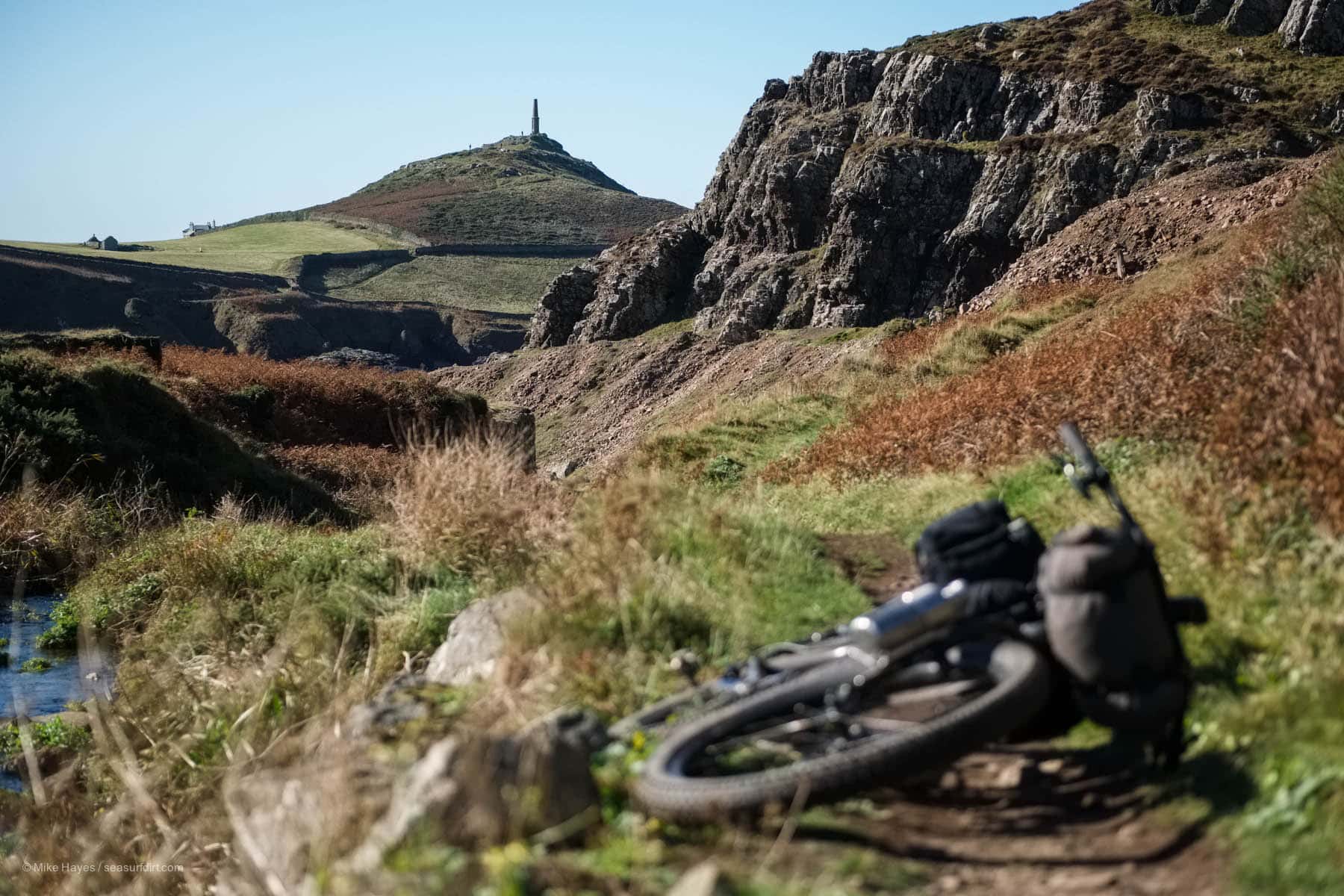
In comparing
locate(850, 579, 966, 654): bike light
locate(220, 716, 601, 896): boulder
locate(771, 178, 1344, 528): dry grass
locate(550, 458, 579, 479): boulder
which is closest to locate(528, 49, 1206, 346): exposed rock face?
locate(550, 458, 579, 479): boulder

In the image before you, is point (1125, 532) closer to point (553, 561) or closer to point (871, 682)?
point (871, 682)

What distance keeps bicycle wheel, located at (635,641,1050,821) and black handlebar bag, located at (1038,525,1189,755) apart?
0.18 meters

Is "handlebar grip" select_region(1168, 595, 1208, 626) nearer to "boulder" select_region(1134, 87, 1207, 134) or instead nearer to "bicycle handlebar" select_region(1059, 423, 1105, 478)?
"bicycle handlebar" select_region(1059, 423, 1105, 478)

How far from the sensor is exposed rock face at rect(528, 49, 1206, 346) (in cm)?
4262

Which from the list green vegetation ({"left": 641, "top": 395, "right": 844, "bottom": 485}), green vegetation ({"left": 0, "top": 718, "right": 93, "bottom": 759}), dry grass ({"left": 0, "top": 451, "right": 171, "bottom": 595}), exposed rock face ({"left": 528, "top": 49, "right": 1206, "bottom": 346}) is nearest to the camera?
green vegetation ({"left": 0, "top": 718, "right": 93, "bottom": 759})

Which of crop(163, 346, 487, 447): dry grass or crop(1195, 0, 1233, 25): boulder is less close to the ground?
crop(1195, 0, 1233, 25): boulder

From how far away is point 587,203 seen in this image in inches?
6270

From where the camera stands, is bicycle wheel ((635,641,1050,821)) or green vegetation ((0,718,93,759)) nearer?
bicycle wheel ((635,641,1050,821))

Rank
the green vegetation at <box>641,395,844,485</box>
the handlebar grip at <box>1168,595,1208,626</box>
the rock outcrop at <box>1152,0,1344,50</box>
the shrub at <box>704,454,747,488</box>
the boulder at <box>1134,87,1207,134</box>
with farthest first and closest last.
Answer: the rock outcrop at <box>1152,0,1344,50</box>
the boulder at <box>1134,87,1207,134</box>
the green vegetation at <box>641,395,844,485</box>
the shrub at <box>704,454,747,488</box>
the handlebar grip at <box>1168,595,1208,626</box>

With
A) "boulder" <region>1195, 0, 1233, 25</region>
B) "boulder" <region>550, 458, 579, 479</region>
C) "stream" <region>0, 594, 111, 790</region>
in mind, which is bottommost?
"boulder" <region>550, 458, 579, 479</region>

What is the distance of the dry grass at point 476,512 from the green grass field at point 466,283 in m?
104

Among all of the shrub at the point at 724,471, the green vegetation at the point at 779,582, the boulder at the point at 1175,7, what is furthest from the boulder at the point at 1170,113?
the shrub at the point at 724,471

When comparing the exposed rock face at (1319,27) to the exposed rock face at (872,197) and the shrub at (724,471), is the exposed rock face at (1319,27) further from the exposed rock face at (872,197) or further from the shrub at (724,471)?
the shrub at (724,471)

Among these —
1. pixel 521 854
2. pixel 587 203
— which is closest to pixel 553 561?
pixel 521 854
